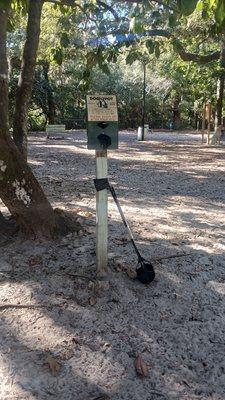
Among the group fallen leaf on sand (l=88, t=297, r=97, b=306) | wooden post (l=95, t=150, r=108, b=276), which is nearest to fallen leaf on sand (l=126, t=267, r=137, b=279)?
wooden post (l=95, t=150, r=108, b=276)

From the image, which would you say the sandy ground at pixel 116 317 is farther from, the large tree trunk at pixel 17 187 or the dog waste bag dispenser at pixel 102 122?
the dog waste bag dispenser at pixel 102 122

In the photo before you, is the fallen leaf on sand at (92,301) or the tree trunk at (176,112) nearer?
the fallen leaf on sand at (92,301)

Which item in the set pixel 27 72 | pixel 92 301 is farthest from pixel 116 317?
pixel 27 72

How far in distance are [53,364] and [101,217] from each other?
112 centimetres

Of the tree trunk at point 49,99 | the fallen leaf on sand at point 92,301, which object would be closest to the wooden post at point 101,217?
the fallen leaf on sand at point 92,301

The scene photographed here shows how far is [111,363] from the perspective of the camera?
2635 millimetres

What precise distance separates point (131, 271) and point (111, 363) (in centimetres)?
94

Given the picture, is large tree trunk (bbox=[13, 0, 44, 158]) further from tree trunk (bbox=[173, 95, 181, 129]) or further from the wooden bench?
tree trunk (bbox=[173, 95, 181, 129])

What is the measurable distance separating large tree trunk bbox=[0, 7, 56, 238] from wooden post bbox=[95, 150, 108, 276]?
0.72 meters

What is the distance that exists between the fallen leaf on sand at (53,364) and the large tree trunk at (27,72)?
8.14 ft

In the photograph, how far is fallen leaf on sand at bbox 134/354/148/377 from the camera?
8.39 ft

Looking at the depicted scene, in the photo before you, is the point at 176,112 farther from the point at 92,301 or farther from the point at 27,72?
the point at 92,301

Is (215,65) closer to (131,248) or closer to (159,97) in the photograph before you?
(131,248)

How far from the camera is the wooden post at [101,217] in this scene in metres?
3.23
